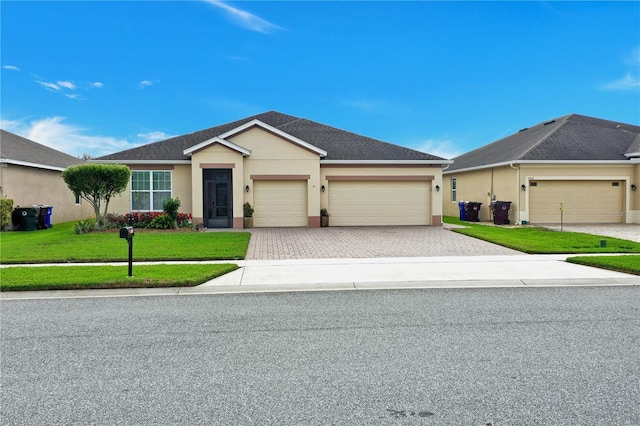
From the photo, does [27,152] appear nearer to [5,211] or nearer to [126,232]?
[5,211]

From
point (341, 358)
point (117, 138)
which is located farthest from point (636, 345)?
point (117, 138)

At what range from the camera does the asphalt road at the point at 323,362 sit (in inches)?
136

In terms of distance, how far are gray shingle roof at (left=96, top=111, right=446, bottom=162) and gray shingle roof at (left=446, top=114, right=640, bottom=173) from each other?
562 centimetres

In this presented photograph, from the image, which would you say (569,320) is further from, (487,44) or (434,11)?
(487,44)

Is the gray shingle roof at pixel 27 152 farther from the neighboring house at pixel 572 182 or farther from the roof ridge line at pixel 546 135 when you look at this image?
the roof ridge line at pixel 546 135

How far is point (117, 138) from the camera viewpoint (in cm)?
3550

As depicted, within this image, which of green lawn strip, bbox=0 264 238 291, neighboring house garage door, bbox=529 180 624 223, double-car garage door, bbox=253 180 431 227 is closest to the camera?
green lawn strip, bbox=0 264 238 291

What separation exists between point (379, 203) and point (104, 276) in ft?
50.9

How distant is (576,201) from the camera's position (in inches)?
909

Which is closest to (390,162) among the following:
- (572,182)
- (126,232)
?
(572,182)

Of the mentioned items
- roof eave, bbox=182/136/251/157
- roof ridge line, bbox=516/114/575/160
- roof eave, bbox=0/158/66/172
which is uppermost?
roof ridge line, bbox=516/114/575/160

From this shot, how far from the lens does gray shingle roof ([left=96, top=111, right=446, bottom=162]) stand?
2181 centimetres

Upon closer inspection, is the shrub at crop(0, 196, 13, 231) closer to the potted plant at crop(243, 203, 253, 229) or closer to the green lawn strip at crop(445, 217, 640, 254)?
the potted plant at crop(243, 203, 253, 229)

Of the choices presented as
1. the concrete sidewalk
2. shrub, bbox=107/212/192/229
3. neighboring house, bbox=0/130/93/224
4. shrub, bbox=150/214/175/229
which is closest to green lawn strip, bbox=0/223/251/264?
the concrete sidewalk
